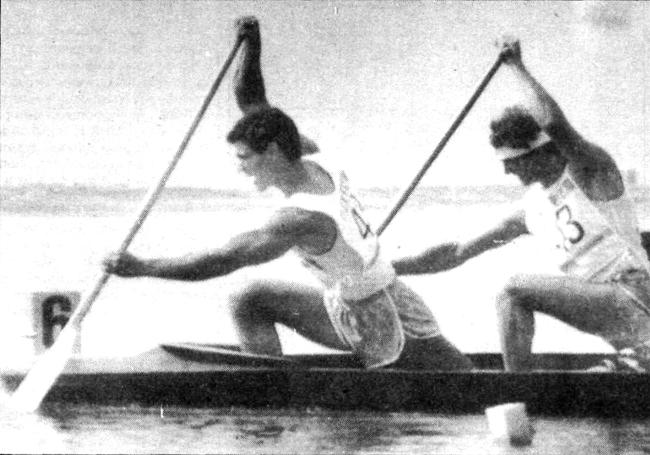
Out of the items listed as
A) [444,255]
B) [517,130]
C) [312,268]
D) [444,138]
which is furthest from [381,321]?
[444,138]

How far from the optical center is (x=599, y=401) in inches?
98.6

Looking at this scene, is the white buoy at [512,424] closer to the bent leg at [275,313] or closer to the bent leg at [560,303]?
the bent leg at [560,303]

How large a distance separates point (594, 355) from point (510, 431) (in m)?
0.64

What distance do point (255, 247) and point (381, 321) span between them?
37cm

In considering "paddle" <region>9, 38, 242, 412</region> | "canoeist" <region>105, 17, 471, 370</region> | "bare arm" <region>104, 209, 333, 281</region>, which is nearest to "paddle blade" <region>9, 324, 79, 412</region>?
"paddle" <region>9, 38, 242, 412</region>

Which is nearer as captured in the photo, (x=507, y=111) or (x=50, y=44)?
(x=507, y=111)

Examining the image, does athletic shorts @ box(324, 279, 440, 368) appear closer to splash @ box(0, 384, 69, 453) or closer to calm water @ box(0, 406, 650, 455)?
calm water @ box(0, 406, 650, 455)

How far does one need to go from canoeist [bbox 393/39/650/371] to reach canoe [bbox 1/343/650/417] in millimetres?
91

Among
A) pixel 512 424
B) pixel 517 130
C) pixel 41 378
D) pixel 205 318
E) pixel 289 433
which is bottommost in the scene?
pixel 205 318

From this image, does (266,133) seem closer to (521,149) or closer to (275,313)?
(275,313)

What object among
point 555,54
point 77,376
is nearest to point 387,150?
point 555,54

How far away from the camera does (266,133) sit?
242 centimetres

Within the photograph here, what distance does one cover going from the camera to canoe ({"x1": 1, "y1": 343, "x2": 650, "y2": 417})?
2.50 meters

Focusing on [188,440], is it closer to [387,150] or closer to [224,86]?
[387,150]
